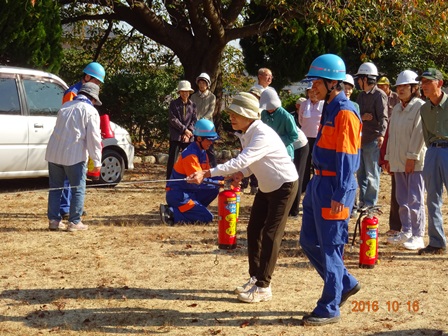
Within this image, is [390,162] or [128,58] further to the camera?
[128,58]

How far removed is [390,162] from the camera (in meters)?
9.45

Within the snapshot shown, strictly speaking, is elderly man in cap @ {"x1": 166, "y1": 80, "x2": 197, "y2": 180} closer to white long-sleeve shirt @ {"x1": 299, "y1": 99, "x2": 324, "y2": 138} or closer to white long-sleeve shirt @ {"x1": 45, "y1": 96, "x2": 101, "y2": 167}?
white long-sleeve shirt @ {"x1": 299, "y1": 99, "x2": 324, "y2": 138}

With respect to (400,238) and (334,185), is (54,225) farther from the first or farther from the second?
(334,185)

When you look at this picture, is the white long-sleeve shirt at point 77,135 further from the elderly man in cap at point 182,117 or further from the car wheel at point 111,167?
the car wheel at point 111,167

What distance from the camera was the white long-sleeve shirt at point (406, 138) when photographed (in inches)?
359

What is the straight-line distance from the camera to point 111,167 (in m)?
13.7

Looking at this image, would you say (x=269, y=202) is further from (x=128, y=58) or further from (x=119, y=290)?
(x=128, y=58)

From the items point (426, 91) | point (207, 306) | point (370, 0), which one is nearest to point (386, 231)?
point (426, 91)

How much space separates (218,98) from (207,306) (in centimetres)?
1124

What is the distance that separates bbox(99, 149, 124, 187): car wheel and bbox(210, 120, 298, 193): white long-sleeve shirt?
6862 mm

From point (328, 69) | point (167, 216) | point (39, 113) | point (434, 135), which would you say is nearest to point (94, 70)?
point (167, 216)

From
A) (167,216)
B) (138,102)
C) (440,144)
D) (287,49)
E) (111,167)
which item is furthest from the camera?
(287,49)

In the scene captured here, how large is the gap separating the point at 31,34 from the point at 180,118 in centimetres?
359

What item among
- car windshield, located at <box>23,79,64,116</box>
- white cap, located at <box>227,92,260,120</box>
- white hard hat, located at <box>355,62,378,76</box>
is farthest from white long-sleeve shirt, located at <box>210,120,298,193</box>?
car windshield, located at <box>23,79,64,116</box>
